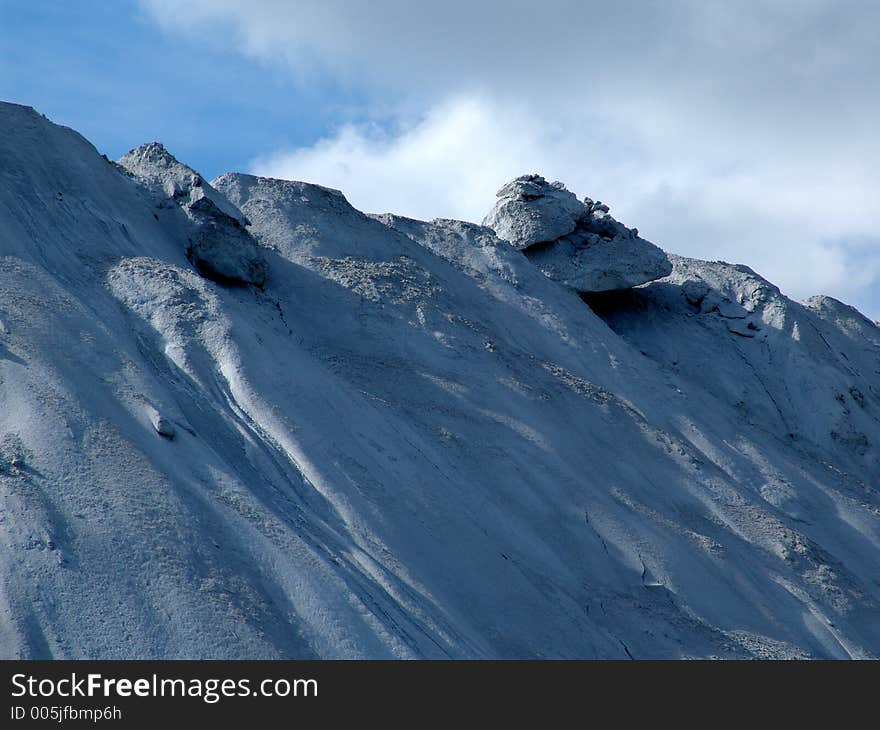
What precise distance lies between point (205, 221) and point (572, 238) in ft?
42.8

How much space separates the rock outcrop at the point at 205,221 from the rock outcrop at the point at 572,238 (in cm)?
997

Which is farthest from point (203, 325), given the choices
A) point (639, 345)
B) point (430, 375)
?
point (639, 345)

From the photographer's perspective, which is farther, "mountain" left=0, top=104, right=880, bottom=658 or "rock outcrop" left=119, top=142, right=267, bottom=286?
"rock outcrop" left=119, top=142, right=267, bottom=286

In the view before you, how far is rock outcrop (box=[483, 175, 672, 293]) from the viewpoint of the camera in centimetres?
3228

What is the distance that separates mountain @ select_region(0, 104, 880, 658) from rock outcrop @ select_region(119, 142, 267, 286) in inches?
2.6

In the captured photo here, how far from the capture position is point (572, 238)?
33.4 meters

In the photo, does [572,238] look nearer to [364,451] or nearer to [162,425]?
[364,451]

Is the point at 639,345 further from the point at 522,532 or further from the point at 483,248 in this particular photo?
the point at 522,532

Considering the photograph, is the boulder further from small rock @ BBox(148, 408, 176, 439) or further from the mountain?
small rock @ BBox(148, 408, 176, 439)

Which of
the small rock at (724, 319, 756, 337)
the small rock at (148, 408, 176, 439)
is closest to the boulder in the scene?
the small rock at (724, 319, 756, 337)

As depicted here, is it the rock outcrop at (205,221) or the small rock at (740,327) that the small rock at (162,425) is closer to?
the rock outcrop at (205,221)

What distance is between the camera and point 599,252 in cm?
3272

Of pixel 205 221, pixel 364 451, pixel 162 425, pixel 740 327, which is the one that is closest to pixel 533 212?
pixel 740 327

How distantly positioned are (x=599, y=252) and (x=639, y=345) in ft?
9.40
